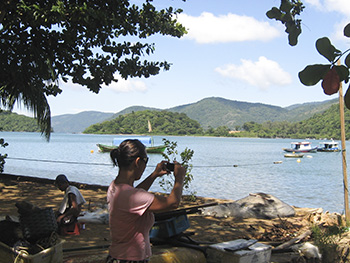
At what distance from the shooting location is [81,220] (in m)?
5.98

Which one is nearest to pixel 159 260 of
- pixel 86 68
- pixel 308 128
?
pixel 86 68

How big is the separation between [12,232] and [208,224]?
341 centimetres

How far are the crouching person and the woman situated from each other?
324 cm

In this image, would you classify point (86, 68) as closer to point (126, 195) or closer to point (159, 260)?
point (159, 260)

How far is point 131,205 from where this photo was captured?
207 cm

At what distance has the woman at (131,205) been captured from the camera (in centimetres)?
206

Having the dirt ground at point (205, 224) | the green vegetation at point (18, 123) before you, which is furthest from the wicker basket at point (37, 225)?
the green vegetation at point (18, 123)

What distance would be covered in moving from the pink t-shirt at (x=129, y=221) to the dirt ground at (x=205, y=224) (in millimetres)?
1634

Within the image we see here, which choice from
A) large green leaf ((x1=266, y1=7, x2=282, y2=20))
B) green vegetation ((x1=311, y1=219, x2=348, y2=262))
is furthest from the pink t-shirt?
green vegetation ((x1=311, y1=219, x2=348, y2=262))

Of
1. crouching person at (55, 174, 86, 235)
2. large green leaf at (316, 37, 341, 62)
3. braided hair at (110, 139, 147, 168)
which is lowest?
crouching person at (55, 174, 86, 235)

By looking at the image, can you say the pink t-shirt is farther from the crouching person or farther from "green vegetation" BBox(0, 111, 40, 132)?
"green vegetation" BBox(0, 111, 40, 132)

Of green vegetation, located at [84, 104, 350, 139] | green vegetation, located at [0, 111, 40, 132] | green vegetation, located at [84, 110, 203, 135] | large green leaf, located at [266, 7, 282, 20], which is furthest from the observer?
green vegetation, located at [0, 111, 40, 132]

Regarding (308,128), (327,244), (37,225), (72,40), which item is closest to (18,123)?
(308,128)

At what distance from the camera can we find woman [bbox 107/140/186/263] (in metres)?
2.06
